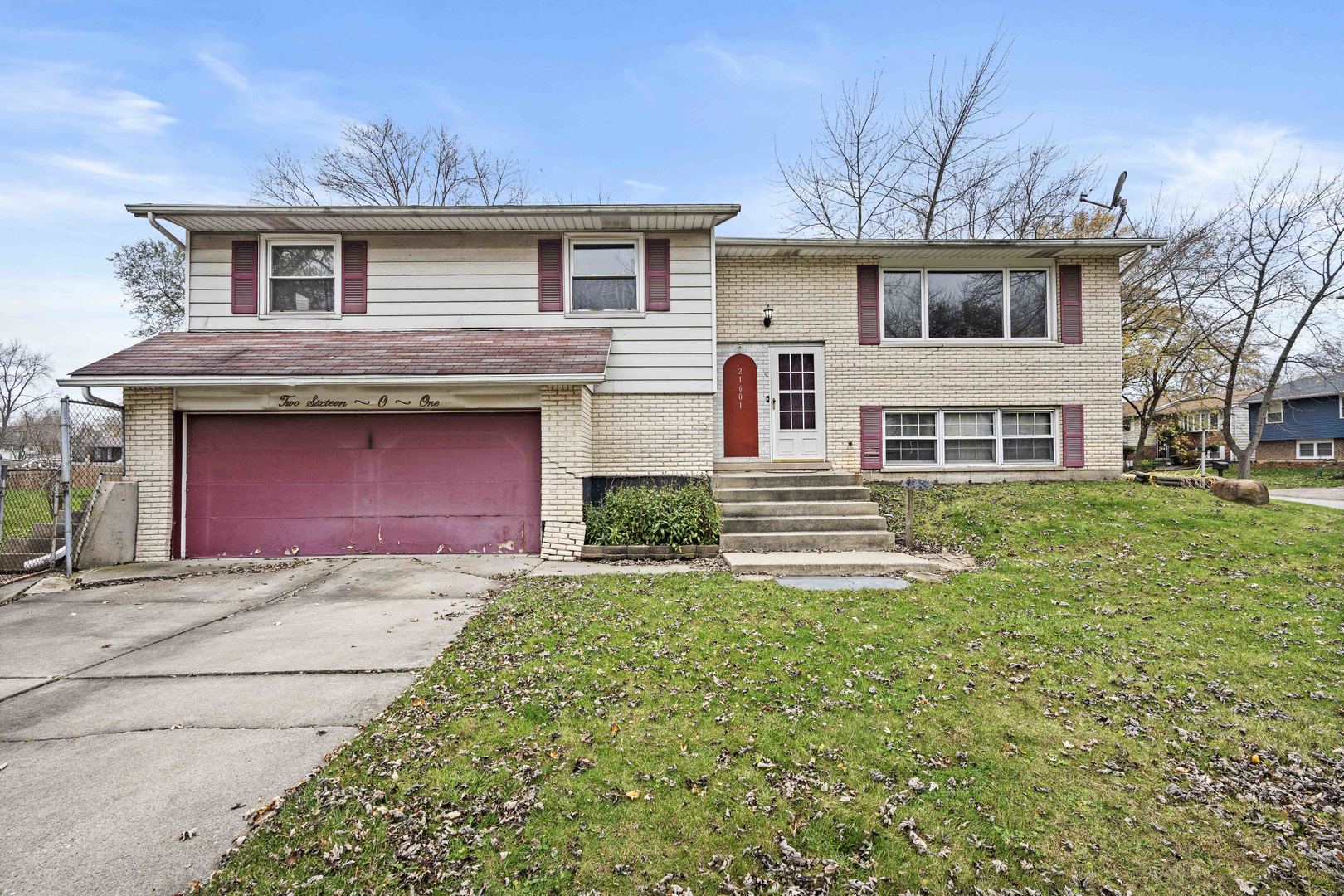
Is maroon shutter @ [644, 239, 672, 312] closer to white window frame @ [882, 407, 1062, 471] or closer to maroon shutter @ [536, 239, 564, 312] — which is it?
maroon shutter @ [536, 239, 564, 312]

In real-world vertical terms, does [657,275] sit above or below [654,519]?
above

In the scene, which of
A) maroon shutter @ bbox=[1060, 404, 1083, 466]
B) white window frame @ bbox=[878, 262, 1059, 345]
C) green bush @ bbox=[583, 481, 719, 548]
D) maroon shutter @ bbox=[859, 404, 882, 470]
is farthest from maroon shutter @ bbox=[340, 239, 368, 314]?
maroon shutter @ bbox=[1060, 404, 1083, 466]

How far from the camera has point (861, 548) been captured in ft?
27.8

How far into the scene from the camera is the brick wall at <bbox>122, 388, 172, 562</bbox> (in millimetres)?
8570

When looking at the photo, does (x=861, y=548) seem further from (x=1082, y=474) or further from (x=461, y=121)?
(x=461, y=121)

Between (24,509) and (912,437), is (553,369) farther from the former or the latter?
(912,437)

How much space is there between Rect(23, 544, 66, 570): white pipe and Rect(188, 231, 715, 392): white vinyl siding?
14.2ft

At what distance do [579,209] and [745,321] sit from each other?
3.61m

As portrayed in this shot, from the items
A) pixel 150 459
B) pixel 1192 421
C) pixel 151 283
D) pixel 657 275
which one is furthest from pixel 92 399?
pixel 1192 421

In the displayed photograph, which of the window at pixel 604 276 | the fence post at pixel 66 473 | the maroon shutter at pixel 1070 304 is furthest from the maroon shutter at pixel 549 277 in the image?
the maroon shutter at pixel 1070 304

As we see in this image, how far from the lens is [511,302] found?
10156mm

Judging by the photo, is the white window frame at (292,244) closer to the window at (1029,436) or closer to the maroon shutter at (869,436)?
the maroon shutter at (869,436)

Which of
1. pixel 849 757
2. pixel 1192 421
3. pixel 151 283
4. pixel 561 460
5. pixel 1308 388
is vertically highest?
pixel 151 283

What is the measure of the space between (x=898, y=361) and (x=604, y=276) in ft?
18.4
